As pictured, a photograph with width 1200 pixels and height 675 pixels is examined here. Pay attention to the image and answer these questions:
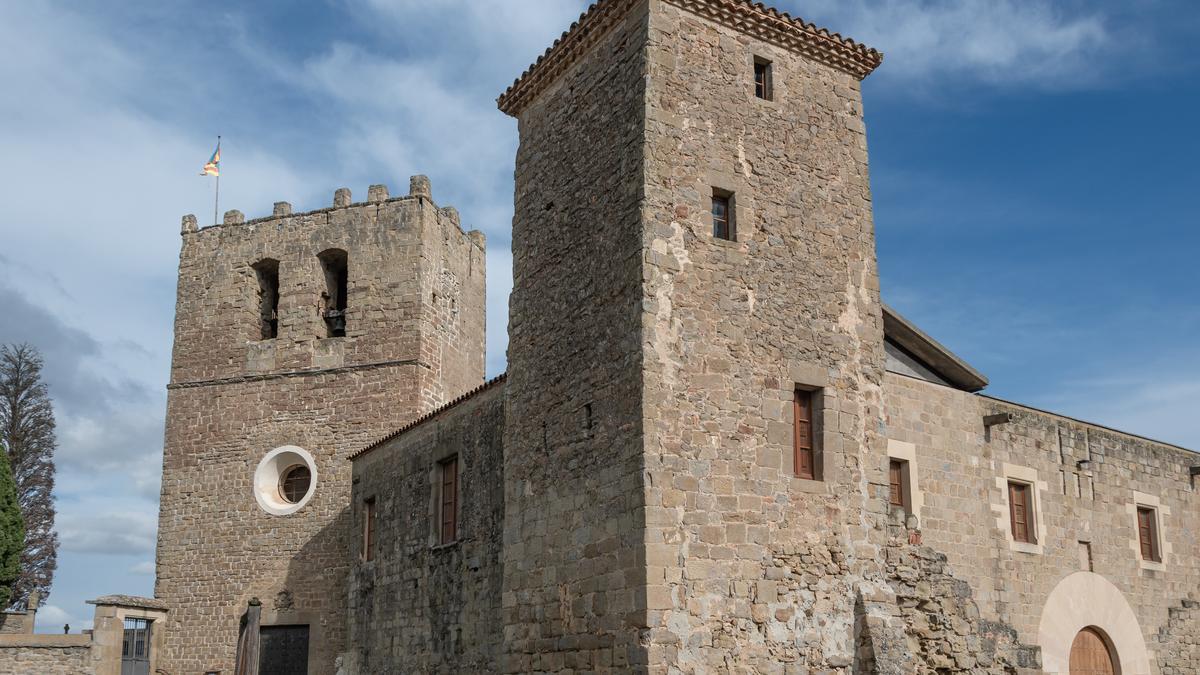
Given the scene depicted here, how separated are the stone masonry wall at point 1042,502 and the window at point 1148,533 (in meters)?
0.17

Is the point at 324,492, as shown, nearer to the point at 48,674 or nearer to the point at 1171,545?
the point at 48,674

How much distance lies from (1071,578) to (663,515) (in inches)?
351

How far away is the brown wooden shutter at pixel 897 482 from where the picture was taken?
50.4 ft

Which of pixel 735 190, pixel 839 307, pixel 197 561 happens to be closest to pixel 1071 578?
pixel 839 307

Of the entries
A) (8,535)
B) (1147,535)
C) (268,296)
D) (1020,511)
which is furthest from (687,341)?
(8,535)

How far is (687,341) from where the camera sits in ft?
38.7

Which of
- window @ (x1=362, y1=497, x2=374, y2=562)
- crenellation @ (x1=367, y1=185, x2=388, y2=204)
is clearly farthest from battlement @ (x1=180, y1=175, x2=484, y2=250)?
window @ (x1=362, y1=497, x2=374, y2=562)

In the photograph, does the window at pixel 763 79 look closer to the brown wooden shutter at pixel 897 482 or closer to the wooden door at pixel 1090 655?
the brown wooden shutter at pixel 897 482

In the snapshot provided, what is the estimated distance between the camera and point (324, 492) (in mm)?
23375

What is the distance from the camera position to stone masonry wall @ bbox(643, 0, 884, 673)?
1127 cm

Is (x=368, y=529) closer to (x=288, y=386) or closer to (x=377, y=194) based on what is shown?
(x=288, y=386)

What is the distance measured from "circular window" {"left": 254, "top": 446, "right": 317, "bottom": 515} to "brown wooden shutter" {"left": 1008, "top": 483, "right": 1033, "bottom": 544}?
13.6 meters

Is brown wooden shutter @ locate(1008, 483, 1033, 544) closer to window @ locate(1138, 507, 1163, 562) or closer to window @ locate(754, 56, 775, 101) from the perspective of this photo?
window @ locate(1138, 507, 1163, 562)

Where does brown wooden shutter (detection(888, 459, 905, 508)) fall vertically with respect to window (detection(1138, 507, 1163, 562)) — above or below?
above
